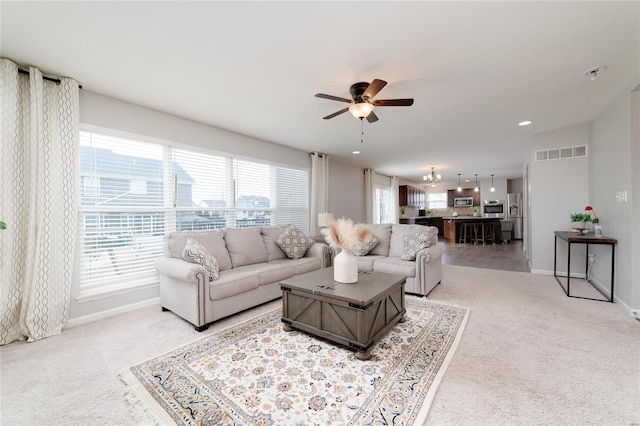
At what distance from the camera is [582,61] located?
95.7 inches

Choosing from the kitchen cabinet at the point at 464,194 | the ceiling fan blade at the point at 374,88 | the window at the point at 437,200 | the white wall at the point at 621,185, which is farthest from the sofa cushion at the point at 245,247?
the window at the point at 437,200

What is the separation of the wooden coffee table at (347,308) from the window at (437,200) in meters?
11.4

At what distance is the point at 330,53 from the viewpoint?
2266 millimetres

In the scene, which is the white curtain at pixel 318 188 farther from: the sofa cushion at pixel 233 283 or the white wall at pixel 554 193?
the white wall at pixel 554 193

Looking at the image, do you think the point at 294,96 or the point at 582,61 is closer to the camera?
the point at 582,61

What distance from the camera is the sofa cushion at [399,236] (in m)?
4.22

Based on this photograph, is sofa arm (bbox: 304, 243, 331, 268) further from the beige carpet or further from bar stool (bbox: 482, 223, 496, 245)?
bar stool (bbox: 482, 223, 496, 245)

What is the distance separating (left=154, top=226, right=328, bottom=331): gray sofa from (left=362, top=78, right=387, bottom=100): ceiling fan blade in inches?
91.6

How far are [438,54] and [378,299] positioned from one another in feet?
7.15

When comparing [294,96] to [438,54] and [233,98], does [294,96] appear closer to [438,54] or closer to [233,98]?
[233,98]

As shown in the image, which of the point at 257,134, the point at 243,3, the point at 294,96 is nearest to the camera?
the point at 243,3

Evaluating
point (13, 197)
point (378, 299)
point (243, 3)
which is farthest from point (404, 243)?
point (13, 197)

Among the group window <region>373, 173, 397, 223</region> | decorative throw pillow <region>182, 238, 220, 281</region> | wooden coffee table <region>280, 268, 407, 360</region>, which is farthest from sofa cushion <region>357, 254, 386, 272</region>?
window <region>373, 173, 397, 223</region>

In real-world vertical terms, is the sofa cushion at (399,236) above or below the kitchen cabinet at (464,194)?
below
